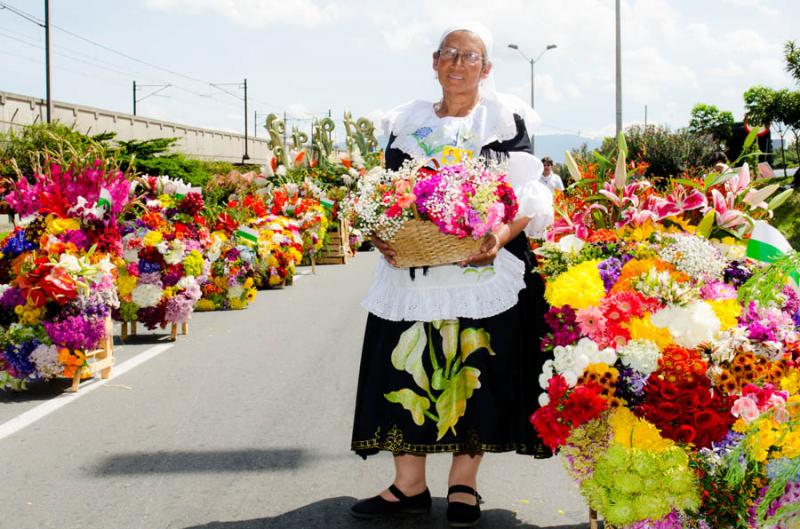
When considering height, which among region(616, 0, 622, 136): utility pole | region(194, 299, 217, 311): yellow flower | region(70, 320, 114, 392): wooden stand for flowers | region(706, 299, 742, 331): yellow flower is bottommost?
region(70, 320, 114, 392): wooden stand for flowers

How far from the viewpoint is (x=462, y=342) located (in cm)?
432

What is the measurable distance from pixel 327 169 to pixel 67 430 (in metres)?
17.2

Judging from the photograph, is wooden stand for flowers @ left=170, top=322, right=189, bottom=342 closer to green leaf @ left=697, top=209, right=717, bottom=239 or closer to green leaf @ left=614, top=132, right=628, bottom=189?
green leaf @ left=614, top=132, right=628, bottom=189

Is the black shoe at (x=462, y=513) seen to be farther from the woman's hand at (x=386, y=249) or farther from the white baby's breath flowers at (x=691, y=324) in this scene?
the white baby's breath flowers at (x=691, y=324)

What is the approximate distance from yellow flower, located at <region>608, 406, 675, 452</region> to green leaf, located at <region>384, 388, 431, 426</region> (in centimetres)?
111

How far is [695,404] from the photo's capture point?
10.8 feet

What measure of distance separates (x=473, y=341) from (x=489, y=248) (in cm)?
47

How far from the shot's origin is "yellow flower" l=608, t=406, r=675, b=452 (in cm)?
329

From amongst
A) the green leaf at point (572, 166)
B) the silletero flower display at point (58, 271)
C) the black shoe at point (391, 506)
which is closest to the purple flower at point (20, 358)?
the silletero flower display at point (58, 271)

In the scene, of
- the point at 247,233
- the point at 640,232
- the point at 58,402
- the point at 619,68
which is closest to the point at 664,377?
the point at 640,232

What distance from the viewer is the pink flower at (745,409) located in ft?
10.4

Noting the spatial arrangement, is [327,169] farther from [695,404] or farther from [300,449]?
[695,404]

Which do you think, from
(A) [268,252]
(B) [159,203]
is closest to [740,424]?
(B) [159,203]

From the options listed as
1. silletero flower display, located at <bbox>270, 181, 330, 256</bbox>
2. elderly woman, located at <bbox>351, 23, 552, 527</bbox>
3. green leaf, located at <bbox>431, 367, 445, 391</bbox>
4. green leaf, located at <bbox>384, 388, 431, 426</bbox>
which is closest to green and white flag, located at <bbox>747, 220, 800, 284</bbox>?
elderly woman, located at <bbox>351, 23, 552, 527</bbox>
